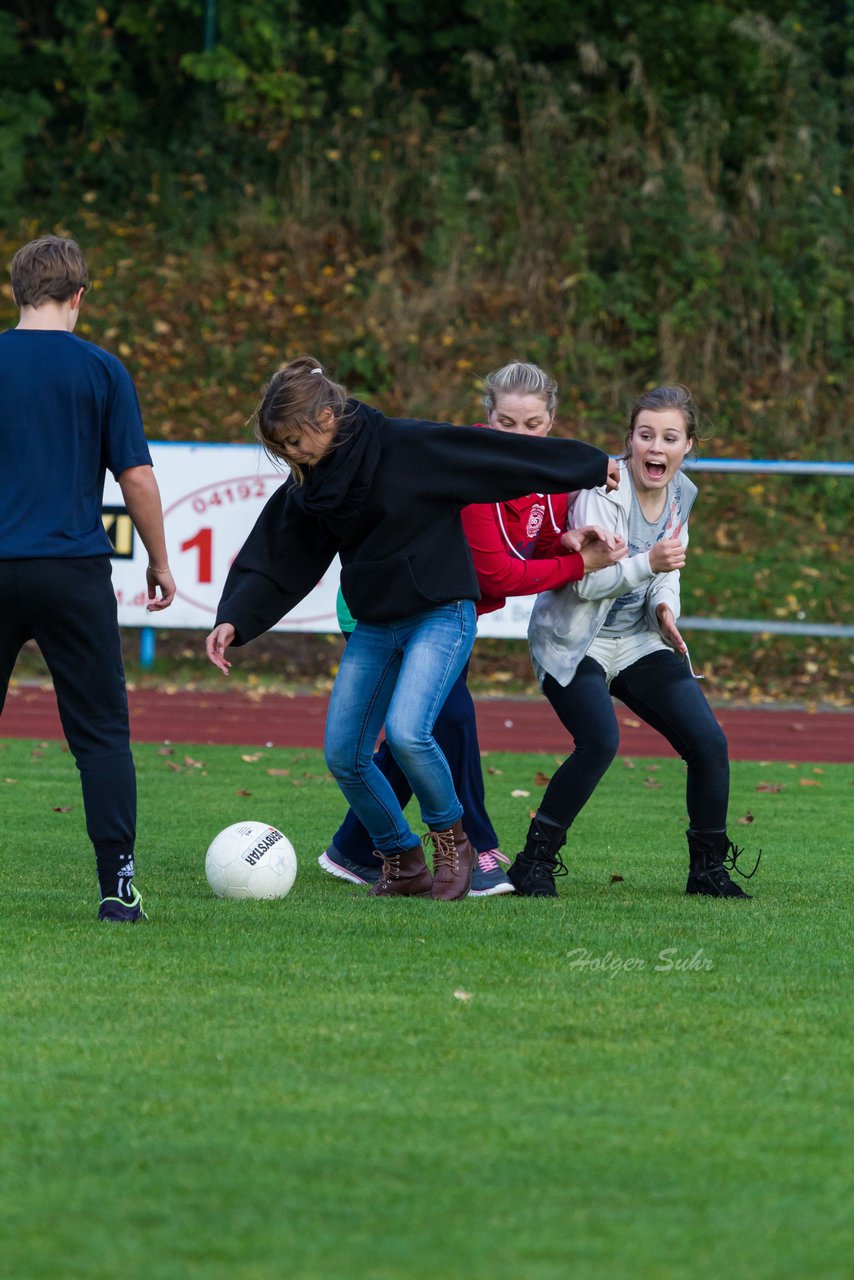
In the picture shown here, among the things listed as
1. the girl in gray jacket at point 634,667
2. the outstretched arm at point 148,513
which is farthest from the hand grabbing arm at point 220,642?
the girl in gray jacket at point 634,667

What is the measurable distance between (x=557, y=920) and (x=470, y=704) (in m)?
1.09

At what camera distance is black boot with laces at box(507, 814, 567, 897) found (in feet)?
19.5

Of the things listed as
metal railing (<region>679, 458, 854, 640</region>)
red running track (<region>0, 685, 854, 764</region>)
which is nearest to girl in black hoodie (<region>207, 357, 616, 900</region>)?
red running track (<region>0, 685, 854, 764</region>)

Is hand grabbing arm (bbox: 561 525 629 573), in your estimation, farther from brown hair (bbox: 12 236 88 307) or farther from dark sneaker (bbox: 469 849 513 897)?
brown hair (bbox: 12 236 88 307)

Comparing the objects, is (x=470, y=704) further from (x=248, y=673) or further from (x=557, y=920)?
(x=248, y=673)

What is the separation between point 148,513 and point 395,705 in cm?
104

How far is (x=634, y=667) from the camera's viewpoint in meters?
5.99

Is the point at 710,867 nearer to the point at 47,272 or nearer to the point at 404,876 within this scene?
the point at 404,876

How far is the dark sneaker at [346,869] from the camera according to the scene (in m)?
6.24

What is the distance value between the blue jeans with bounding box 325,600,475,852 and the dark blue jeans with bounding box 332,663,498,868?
30cm

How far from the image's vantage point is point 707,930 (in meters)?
5.24

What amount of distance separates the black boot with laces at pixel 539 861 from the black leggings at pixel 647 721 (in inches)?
1.8

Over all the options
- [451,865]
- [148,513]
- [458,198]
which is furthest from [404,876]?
[458,198]

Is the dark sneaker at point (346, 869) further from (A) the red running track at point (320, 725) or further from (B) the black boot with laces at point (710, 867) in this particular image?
(A) the red running track at point (320, 725)
